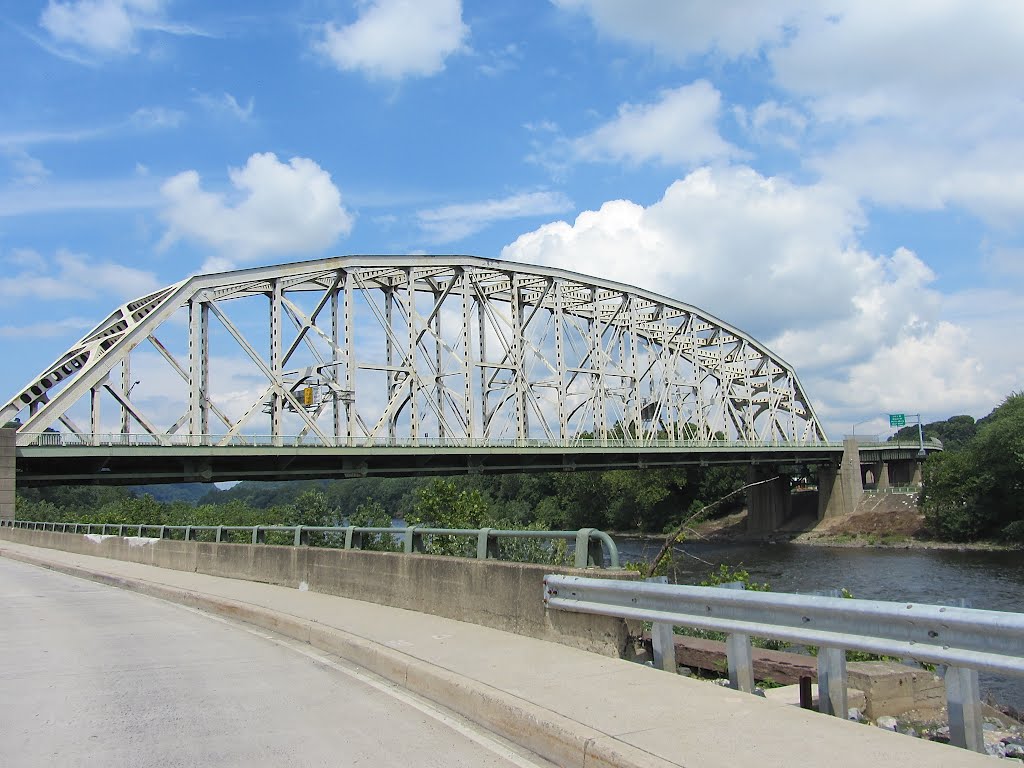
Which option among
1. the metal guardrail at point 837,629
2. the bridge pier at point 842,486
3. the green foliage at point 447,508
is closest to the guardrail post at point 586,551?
the metal guardrail at point 837,629

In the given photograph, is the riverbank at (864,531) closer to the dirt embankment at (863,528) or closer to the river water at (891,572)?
the dirt embankment at (863,528)

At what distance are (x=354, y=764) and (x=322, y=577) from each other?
952cm

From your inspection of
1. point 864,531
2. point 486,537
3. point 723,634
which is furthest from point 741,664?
point 864,531

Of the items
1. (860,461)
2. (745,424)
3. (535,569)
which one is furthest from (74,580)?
(745,424)

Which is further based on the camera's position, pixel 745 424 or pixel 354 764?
pixel 745 424

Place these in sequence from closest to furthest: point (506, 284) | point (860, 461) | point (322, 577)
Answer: point (322, 577), point (506, 284), point (860, 461)

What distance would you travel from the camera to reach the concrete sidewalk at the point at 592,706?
18.5 feet

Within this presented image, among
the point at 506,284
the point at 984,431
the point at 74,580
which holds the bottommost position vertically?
the point at 74,580

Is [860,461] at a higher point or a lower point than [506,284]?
lower

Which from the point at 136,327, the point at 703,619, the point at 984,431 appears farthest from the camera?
the point at 984,431

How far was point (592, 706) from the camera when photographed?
22.9 feet

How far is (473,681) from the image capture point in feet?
26.5

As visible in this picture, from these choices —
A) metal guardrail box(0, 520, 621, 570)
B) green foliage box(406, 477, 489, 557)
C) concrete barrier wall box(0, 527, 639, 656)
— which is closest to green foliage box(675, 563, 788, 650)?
metal guardrail box(0, 520, 621, 570)

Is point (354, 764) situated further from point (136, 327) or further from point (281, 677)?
point (136, 327)
